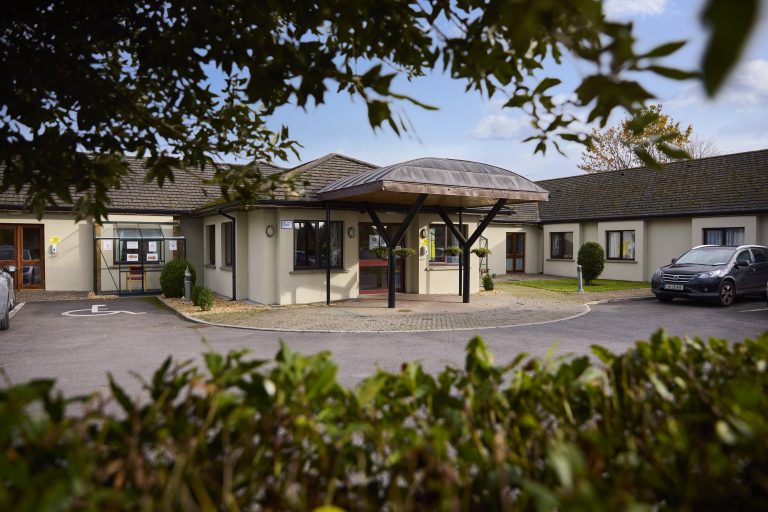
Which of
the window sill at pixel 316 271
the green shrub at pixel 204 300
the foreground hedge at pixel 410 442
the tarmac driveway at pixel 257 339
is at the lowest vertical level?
the tarmac driveway at pixel 257 339

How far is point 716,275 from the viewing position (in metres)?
15.9

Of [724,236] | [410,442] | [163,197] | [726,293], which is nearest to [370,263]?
[163,197]

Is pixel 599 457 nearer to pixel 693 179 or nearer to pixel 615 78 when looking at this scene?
pixel 615 78

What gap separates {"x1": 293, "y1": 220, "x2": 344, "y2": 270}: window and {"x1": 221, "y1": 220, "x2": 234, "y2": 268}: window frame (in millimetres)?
3414

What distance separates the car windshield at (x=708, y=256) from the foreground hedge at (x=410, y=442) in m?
17.3

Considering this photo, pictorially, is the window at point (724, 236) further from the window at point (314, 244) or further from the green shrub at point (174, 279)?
the green shrub at point (174, 279)

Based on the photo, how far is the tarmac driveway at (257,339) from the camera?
26.0ft

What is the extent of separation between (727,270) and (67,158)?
17911 mm

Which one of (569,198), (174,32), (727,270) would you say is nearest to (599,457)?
(174,32)

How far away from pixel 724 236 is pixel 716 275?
7.26 metres

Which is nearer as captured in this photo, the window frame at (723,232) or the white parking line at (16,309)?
the white parking line at (16,309)

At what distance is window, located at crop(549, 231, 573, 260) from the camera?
92.6ft

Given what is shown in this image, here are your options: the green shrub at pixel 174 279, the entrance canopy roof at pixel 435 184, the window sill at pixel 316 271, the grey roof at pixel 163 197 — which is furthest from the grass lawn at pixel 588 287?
the green shrub at pixel 174 279

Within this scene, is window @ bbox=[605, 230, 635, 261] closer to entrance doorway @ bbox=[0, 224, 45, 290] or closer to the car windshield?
the car windshield
